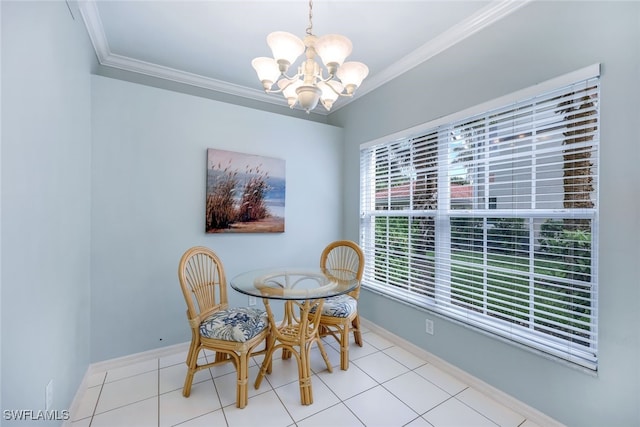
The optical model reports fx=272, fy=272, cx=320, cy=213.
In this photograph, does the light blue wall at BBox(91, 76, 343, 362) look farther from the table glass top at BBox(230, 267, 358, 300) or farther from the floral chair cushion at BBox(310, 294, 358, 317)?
the floral chair cushion at BBox(310, 294, 358, 317)

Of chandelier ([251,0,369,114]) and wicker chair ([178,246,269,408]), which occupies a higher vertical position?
chandelier ([251,0,369,114])

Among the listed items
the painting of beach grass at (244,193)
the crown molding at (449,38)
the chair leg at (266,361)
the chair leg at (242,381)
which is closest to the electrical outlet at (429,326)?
the chair leg at (266,361)

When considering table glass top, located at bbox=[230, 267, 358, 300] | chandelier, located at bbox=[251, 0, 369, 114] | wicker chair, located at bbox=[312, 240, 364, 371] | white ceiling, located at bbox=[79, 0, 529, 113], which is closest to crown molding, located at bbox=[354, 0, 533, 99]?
white ceiling, located at bbox=[79, 0, 529, 113]

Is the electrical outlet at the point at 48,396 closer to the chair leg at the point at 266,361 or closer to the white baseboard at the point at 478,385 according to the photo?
the chair leg at the point at 266,361

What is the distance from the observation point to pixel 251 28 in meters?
2.13

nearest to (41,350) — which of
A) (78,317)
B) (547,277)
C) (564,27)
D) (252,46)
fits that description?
(78,317)

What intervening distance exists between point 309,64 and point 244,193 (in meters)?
1.56

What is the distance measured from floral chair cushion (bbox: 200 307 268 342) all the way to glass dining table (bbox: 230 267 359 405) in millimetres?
110

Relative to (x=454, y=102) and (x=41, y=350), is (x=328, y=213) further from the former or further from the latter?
(x=41, y=350)

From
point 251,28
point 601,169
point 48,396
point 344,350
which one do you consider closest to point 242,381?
point 344,350

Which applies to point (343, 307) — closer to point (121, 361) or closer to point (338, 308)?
point (338, 308)

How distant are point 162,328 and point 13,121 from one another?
1.95 meters

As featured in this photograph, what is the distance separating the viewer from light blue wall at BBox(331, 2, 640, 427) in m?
1.36

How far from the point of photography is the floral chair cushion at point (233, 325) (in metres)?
1.80
